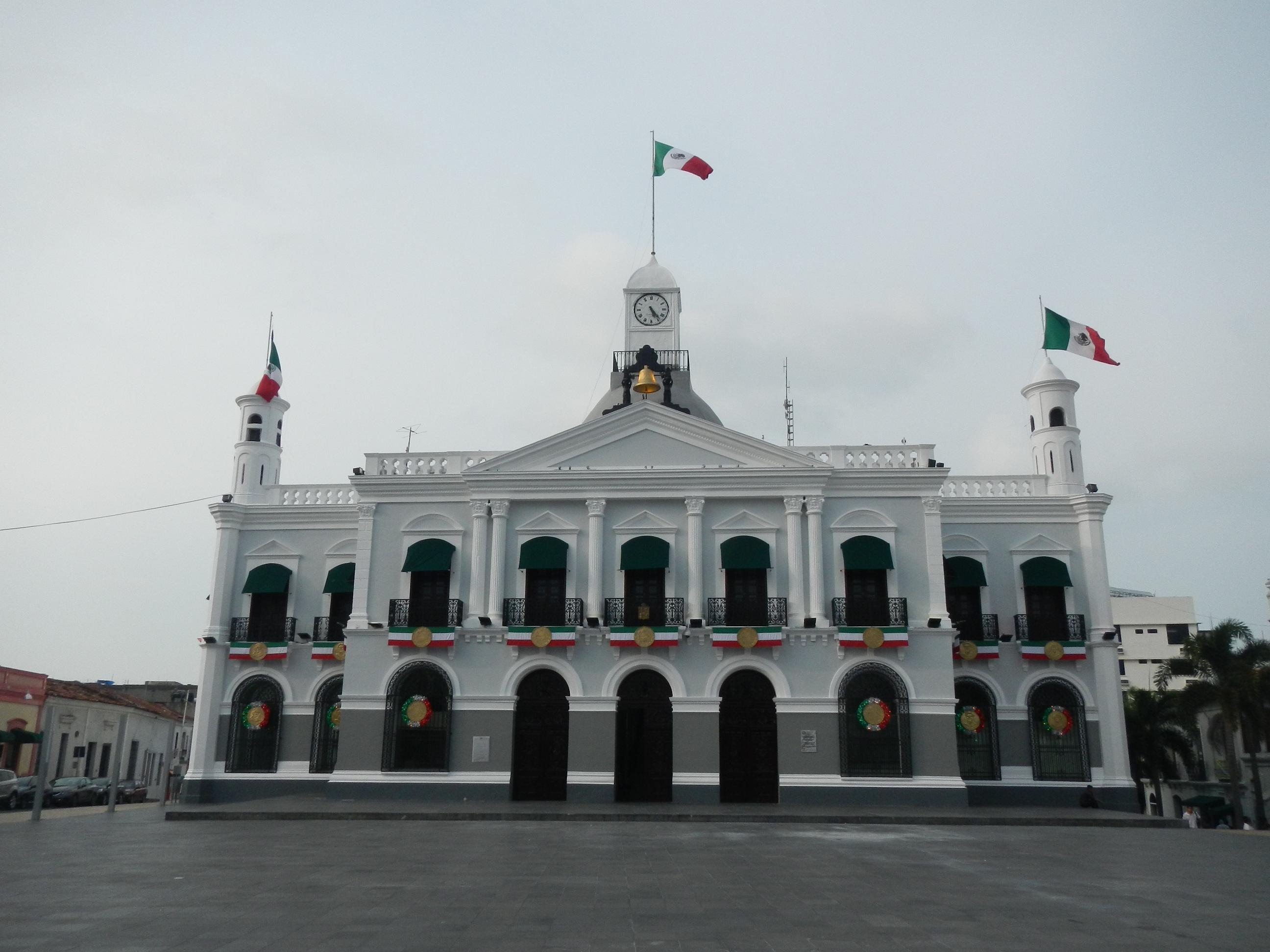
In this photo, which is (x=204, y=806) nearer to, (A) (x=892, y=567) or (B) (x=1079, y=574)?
(A) (x=892, y=567)

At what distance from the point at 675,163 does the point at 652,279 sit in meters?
5.39

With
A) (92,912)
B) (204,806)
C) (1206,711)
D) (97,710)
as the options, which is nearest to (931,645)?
(1206,711)

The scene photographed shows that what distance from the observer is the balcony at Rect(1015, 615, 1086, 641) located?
28.5m

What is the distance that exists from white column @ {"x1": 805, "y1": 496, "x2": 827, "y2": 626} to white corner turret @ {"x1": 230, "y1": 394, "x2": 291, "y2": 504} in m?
16.4

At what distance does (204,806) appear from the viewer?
86.2 feet

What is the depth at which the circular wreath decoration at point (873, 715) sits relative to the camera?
26.0 meters

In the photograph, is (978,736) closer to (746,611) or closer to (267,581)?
(746,611)

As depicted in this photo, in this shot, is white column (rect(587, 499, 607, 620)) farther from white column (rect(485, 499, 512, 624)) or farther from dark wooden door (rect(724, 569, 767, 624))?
dark wooden door (rect(724, 569, 767, 624))

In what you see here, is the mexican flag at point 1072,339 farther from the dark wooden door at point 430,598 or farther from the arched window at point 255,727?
the arched window at point 255,727

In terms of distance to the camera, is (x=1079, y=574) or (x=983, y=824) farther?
(x=1079, y=574)

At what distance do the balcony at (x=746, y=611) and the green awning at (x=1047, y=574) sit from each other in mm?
7371

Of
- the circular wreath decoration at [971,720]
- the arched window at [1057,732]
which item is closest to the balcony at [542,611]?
the circular wreath decoration at [971,720]

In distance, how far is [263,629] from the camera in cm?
3039

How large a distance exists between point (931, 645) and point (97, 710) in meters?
36.1
